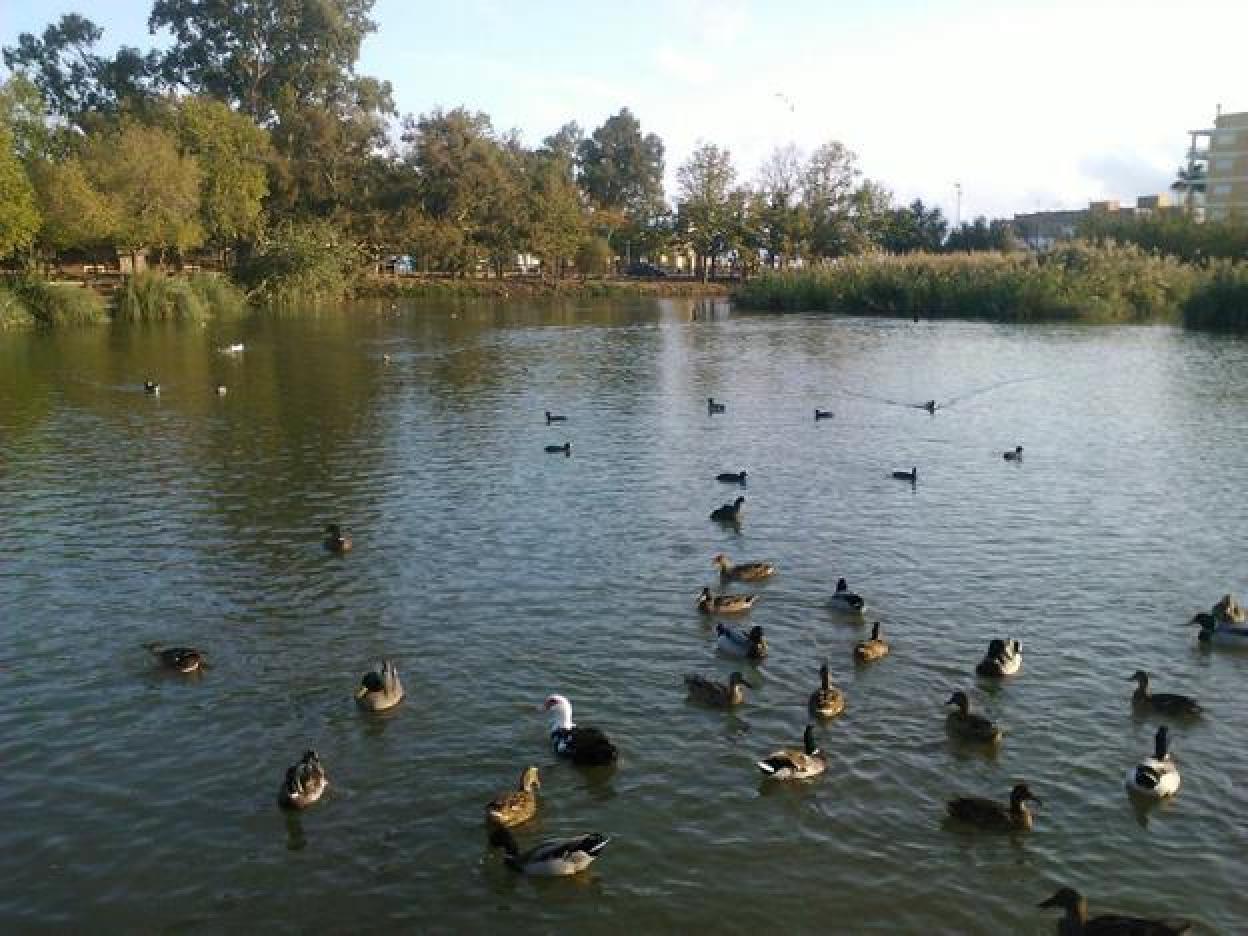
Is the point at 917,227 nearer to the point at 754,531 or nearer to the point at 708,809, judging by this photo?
the point at 754,531

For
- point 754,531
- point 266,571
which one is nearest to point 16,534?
point 266,571

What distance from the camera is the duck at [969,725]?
47.3ft

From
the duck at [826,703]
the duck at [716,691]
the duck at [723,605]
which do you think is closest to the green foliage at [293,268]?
the duck at [723,605]

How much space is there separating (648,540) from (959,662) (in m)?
8.32

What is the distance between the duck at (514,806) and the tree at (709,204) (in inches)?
5118

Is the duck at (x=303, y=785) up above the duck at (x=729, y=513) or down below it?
below

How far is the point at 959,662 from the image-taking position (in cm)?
1697

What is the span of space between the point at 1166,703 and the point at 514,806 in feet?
29.8

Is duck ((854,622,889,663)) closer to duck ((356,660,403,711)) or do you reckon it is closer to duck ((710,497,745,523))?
duck ((356,660,403,711))

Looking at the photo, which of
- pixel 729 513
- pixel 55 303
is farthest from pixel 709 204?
pixel 729 513

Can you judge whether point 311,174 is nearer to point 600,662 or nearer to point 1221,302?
point 1221,302

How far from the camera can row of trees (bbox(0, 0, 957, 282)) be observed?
82625 mm

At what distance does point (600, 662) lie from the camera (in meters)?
17.0

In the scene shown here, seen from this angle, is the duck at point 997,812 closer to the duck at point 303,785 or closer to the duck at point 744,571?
the duck at point 303,785
